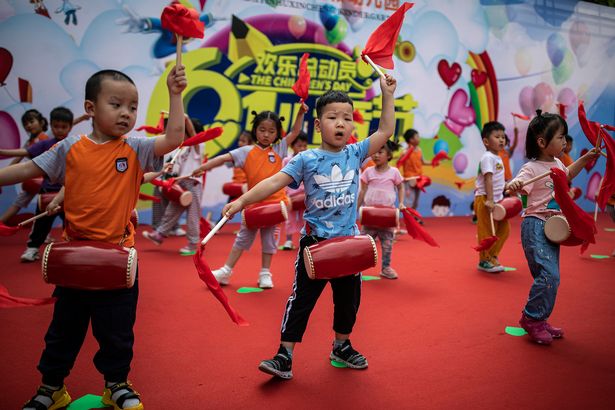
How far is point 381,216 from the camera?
407 centimetres

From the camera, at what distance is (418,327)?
9.52ft

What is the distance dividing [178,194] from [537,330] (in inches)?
133

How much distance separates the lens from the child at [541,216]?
8.82 feet

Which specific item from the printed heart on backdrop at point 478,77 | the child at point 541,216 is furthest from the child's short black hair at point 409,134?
the child at point 541,216

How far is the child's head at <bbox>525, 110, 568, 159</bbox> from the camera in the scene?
9.06 feet

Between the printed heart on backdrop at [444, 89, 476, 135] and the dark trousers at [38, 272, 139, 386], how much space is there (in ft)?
25.6

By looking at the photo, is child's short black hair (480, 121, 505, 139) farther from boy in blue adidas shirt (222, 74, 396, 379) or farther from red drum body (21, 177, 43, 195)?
red drum body (21, 177, 43, 195)

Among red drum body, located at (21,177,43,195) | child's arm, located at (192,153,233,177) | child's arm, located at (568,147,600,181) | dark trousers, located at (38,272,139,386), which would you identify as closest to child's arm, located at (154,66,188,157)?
dark trousers, located at (38,272,139,386)

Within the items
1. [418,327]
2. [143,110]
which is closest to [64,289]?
[418,327]

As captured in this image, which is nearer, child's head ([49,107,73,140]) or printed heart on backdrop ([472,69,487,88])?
child's head ([49,107,73,140])

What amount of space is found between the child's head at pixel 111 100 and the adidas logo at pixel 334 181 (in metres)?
0.83

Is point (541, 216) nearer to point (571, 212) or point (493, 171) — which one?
point (571, 212)

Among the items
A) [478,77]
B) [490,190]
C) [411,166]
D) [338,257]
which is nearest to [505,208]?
[490,190]

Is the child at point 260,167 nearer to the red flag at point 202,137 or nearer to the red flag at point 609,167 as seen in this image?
the red flag at point 202,137
